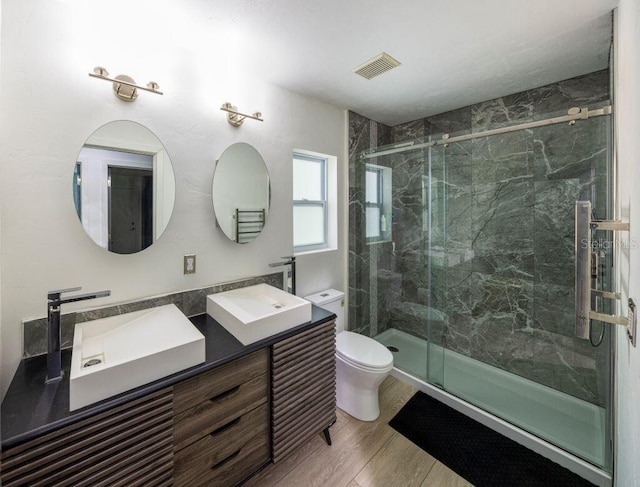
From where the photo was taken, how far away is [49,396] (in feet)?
3.20

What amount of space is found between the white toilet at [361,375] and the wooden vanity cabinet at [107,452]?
3.90 ft

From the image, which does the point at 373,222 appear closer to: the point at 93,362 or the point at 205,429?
the point at 205,429

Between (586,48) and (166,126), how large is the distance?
2586 millimetres

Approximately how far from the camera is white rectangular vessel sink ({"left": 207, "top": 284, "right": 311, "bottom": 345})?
4.45 ft

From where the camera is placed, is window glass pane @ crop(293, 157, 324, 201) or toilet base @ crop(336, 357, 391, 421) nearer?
toilet base @ crop(336, 357, 391, 421)

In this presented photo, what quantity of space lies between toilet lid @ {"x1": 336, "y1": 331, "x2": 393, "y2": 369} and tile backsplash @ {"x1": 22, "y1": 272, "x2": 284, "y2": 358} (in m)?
0.73

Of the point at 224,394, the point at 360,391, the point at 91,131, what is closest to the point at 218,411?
the point at 224,394

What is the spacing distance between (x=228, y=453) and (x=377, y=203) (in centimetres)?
232

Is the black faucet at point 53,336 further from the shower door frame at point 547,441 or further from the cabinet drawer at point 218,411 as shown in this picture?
the shower door frame at point 547,441

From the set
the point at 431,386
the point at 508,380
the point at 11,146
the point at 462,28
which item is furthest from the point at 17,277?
the point at 508,380

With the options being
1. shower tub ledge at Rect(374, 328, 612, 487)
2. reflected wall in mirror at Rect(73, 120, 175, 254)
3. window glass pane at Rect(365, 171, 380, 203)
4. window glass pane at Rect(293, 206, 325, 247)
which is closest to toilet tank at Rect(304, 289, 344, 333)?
window glass pane at Rect(293, 206, 325, 247)

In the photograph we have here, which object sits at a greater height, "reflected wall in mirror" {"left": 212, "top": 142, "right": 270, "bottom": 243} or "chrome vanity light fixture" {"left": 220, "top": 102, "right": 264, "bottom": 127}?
"chrome vanity light fixture" {"left": 220, "top": 102, "right": 264, "bottom": 127}

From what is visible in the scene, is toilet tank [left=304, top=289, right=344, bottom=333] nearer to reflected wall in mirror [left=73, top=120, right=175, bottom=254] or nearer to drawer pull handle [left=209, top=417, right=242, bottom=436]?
drawer pull handle [left=209, top=417, right=242, bottom=436]

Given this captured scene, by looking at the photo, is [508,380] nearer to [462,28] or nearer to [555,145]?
[555,145]
